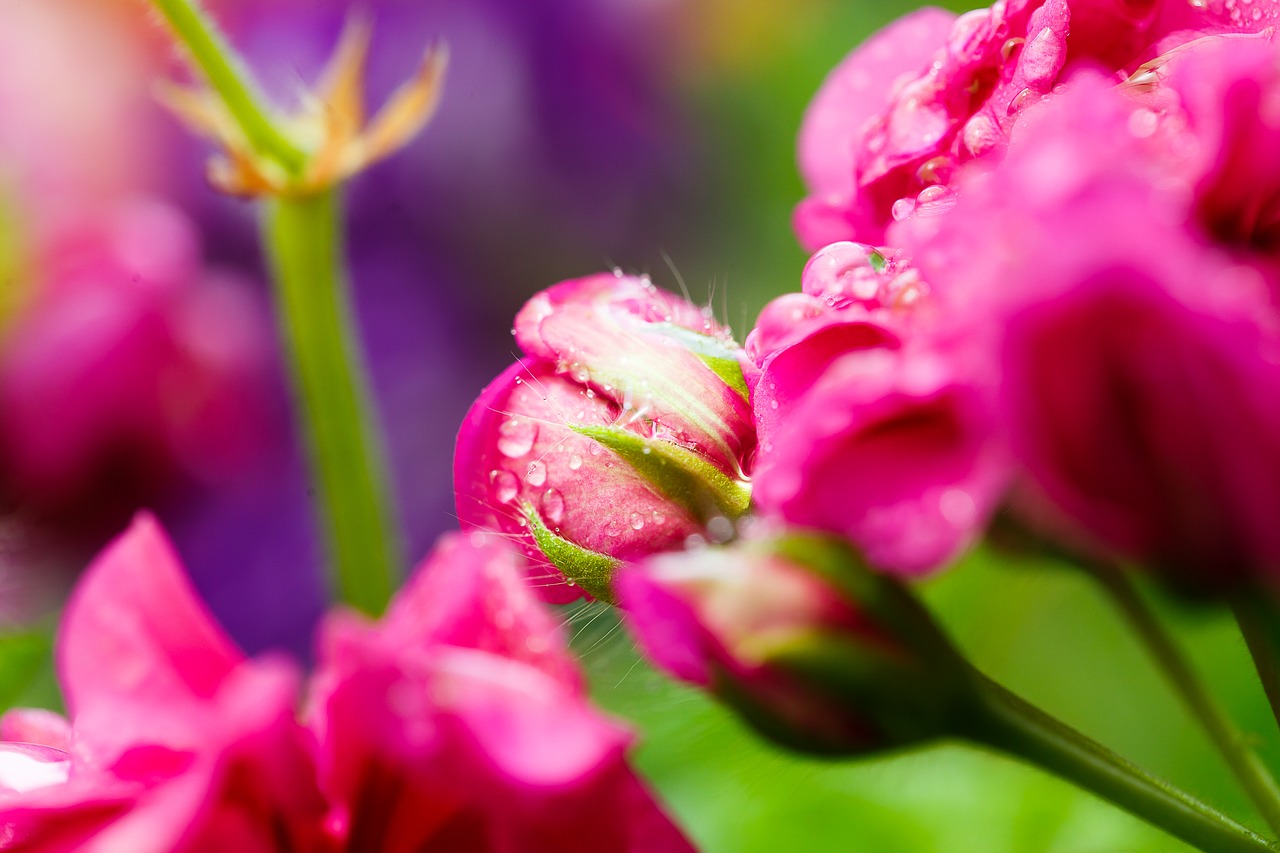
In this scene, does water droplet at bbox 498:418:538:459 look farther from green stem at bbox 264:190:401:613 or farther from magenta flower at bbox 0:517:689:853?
green stem at bbox 264:190:401:613

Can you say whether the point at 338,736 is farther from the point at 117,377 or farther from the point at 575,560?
the point at 117,377

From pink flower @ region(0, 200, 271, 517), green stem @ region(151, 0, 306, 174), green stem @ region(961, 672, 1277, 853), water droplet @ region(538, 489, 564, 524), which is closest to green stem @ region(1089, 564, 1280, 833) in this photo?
green stem @ region(961, 672, 1277, 853)

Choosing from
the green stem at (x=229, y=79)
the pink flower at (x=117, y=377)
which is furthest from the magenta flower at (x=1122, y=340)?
the pink flower at (x=117, y=377)

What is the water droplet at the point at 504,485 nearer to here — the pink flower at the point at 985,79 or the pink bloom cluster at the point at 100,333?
the pink flower at the point at 985,79

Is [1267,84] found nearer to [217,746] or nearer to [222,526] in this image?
[217,746]

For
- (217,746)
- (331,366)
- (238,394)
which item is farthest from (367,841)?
(238,394)

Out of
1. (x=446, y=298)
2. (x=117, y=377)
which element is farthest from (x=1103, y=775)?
(x=446, y=298)
